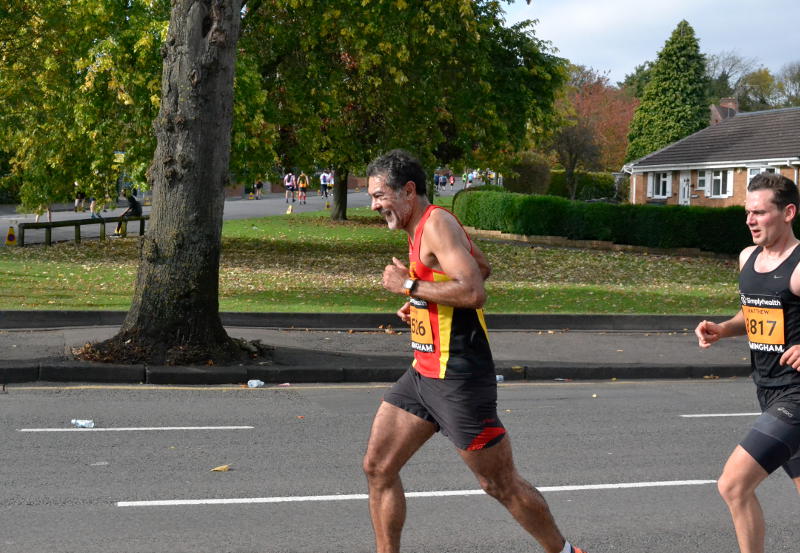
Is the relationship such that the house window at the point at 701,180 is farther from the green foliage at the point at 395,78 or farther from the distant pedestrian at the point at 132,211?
the distant pedestrian at the point at 132,211

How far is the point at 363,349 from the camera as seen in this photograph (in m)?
13.1

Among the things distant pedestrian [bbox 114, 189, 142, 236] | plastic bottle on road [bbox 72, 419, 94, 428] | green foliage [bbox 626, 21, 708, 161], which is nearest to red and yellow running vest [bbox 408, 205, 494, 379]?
plastic bottle on road [bbox 72, 419, 94, 428]

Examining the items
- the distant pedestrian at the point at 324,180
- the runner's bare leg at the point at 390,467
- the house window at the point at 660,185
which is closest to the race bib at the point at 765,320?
the runner's bare leg at the point at 390,467

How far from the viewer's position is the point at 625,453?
8.05 meters

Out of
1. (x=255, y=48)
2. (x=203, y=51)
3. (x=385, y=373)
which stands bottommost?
(x=385, y=373)

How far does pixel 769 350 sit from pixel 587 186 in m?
66.5

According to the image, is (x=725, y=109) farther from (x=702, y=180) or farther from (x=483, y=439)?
(x=483, y=439)

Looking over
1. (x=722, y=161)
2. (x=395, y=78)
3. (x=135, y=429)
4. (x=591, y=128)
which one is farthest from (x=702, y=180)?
(x=135, y=429)

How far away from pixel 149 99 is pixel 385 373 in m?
13.1

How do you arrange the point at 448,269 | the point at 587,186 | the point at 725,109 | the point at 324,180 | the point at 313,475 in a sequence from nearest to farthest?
the point at 448,269 < the point at 313,475 < the point at 324,180 < the point at 587,186 < the point at 725,109

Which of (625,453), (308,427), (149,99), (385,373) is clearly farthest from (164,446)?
(149,99)

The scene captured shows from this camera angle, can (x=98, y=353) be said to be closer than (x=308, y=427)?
No

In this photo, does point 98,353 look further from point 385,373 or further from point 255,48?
point 255,48

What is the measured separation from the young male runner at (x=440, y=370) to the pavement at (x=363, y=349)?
6798 mm
